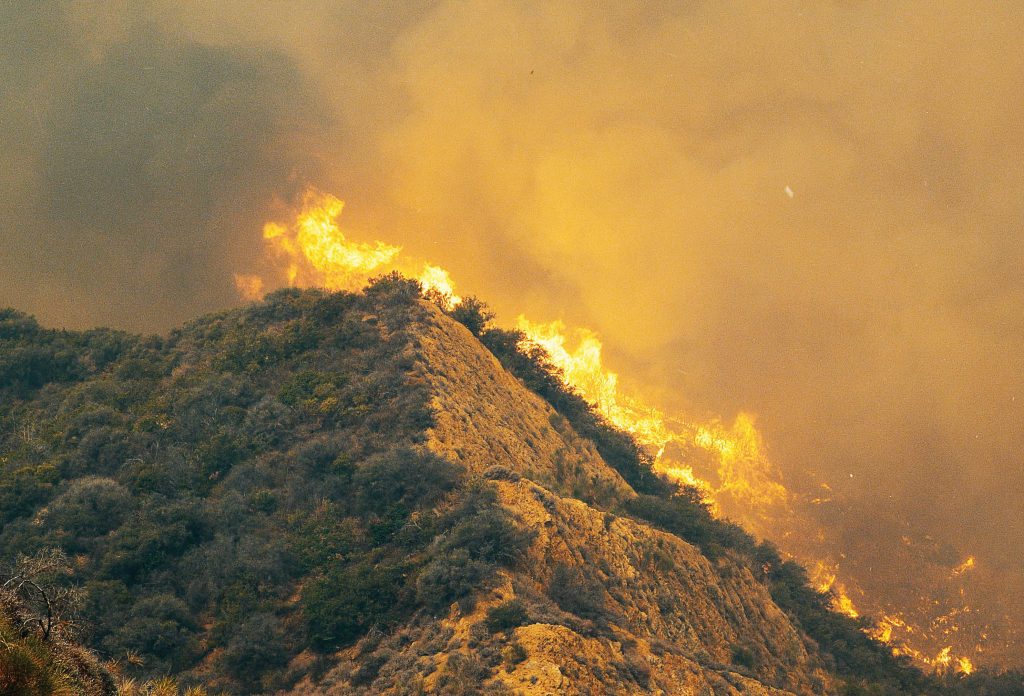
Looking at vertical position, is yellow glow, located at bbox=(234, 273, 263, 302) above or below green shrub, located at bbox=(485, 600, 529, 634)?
above

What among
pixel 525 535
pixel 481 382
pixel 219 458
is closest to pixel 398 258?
pixel 481 382

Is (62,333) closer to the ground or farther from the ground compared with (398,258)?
closer to the ground

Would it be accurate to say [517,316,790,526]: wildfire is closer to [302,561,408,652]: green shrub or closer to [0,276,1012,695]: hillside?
[0,276,1012,695]: hillside

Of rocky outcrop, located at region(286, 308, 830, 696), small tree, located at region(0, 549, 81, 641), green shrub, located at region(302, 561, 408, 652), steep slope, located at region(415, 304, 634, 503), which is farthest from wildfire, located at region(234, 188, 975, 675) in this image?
small tree, located at region(0, 549, 81, 641)

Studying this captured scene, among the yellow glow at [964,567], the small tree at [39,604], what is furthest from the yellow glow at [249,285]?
the yellow glow at [964,567]

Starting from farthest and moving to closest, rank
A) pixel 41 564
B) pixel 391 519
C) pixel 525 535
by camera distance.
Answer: pixel 391 519 → pixel 525 535 → pixel 41 564

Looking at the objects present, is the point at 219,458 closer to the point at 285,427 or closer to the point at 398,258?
the point at 285,427
